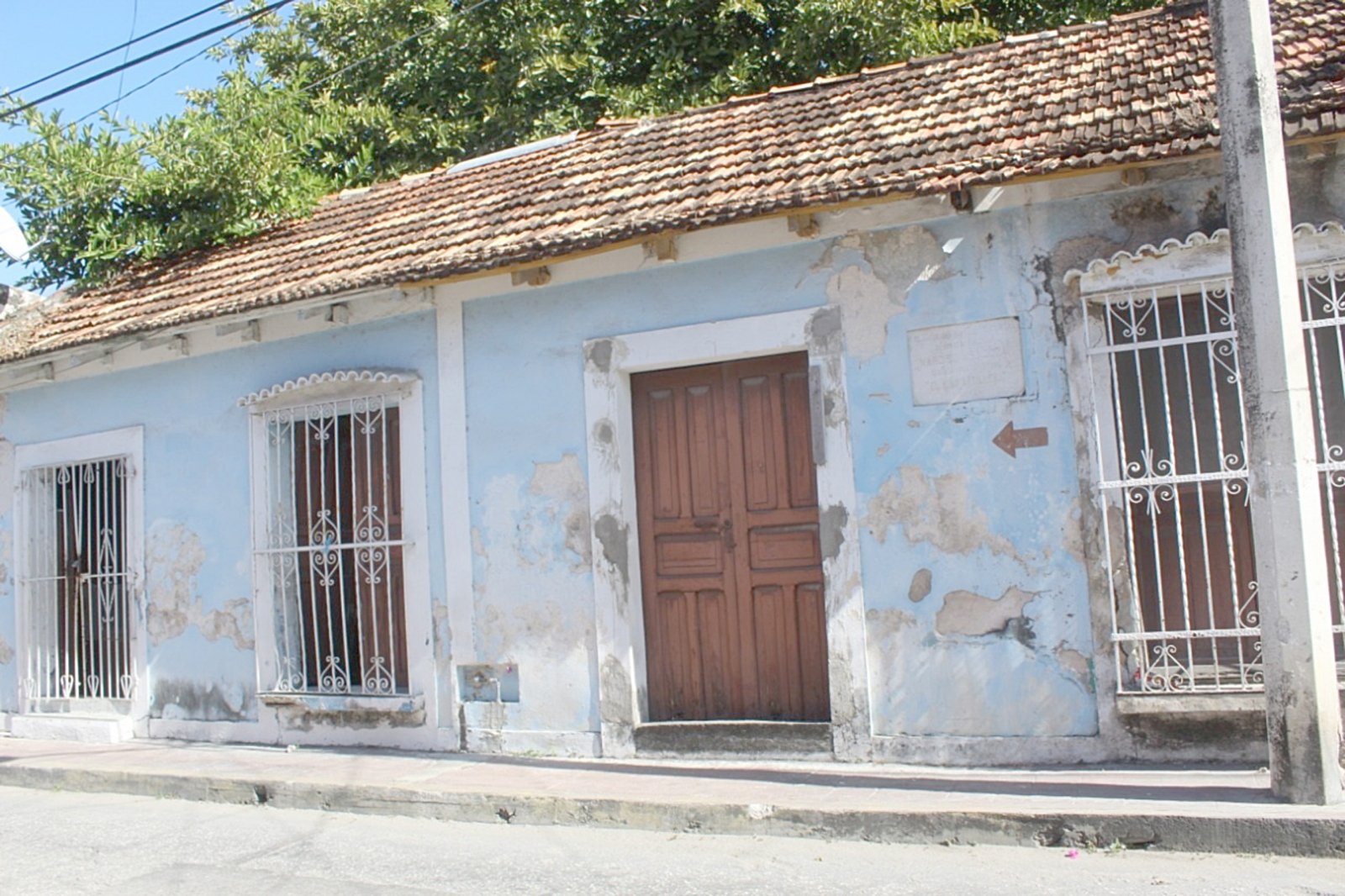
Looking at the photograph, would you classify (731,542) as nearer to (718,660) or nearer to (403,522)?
(718,660)

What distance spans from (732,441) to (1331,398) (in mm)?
2933

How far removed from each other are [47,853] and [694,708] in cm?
323

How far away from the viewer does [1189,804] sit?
4.86 metres

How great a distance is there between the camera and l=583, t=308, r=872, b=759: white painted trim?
638 centimetres


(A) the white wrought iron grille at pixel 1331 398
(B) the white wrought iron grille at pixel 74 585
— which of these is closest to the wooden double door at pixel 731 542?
(A) the white wrought iron grille at pixel 1331 398

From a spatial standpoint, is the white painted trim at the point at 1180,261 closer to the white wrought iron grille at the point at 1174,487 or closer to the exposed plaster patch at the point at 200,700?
the white wrought iron grille at the point at 1174,487

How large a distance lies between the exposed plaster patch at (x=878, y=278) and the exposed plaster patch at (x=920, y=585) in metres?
1.12

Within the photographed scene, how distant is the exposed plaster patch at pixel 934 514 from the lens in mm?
6168

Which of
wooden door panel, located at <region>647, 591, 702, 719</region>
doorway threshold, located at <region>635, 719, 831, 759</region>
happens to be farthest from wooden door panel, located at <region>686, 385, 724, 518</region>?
doorway threshold, located at <region>635, 719, 831, 759</region>

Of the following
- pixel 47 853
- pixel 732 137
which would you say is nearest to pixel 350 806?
pixel 47 853

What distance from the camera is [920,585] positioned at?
626cm

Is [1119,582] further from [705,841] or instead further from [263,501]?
[263,501]

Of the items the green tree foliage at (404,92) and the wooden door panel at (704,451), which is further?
the green tree foliage at (404,92)

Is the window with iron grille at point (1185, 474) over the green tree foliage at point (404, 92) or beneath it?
beneath
